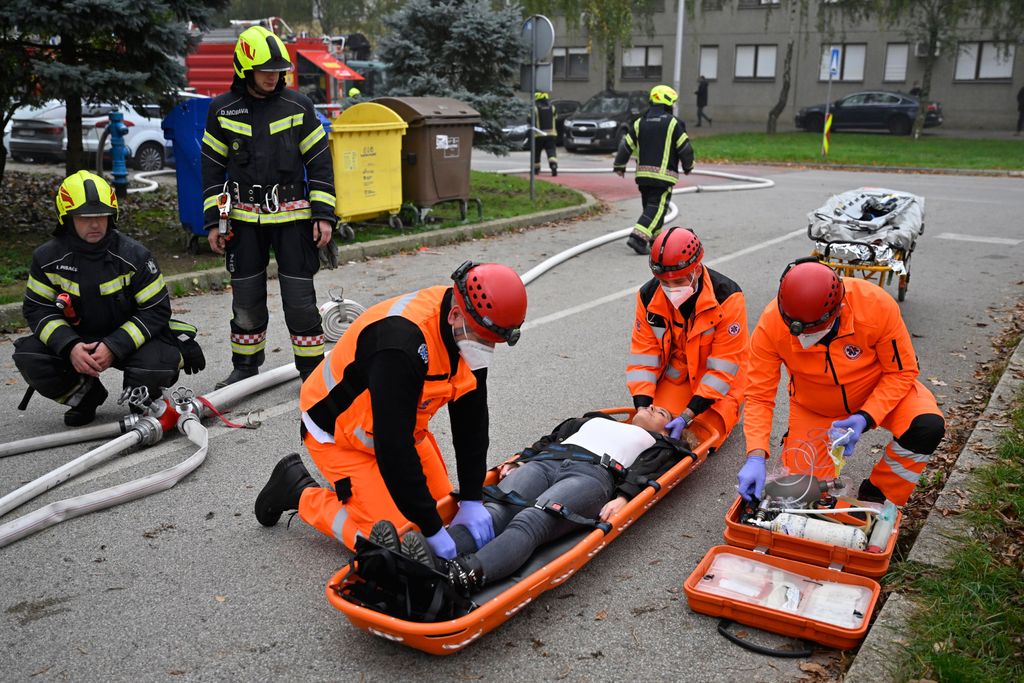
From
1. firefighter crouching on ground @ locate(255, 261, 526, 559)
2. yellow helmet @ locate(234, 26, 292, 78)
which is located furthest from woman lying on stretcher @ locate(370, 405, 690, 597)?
yellow helmet @ locate(234, 26, 292, 78)

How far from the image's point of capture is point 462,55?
14836mm

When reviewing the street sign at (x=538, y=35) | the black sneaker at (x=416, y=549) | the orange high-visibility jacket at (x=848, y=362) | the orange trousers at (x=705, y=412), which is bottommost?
the orange trousers at (x=705, y=412)

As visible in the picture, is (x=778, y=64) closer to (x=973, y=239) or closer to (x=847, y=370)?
(x=973, y=239)

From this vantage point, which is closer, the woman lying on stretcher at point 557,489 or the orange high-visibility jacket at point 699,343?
the woman lying on stretcher at point 557,489

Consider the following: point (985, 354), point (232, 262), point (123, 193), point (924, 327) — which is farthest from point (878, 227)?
point (123, 193)

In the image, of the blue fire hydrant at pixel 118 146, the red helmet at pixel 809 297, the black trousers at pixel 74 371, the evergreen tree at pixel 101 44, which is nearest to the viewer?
the red helmet at pixel 809 297

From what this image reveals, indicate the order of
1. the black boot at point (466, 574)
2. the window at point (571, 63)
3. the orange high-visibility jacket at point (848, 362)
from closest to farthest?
the black boot at point (466, 574) < the orange high-visibility jacket at point (848, 362) < the window at point (571, 63)

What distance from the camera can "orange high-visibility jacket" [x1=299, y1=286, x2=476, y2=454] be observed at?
354 centimetres

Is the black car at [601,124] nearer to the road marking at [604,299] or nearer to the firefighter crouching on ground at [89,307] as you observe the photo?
the road marking at [604,299]

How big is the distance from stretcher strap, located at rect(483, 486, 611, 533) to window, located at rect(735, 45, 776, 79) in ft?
133

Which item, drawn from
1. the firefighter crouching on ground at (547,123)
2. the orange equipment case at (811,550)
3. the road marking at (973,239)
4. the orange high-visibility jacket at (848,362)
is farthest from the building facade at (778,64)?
the orange equipment case at (811,550)

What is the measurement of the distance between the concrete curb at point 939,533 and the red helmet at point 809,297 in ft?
3.45

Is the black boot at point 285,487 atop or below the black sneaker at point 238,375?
atop

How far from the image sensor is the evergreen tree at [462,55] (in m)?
14.6
